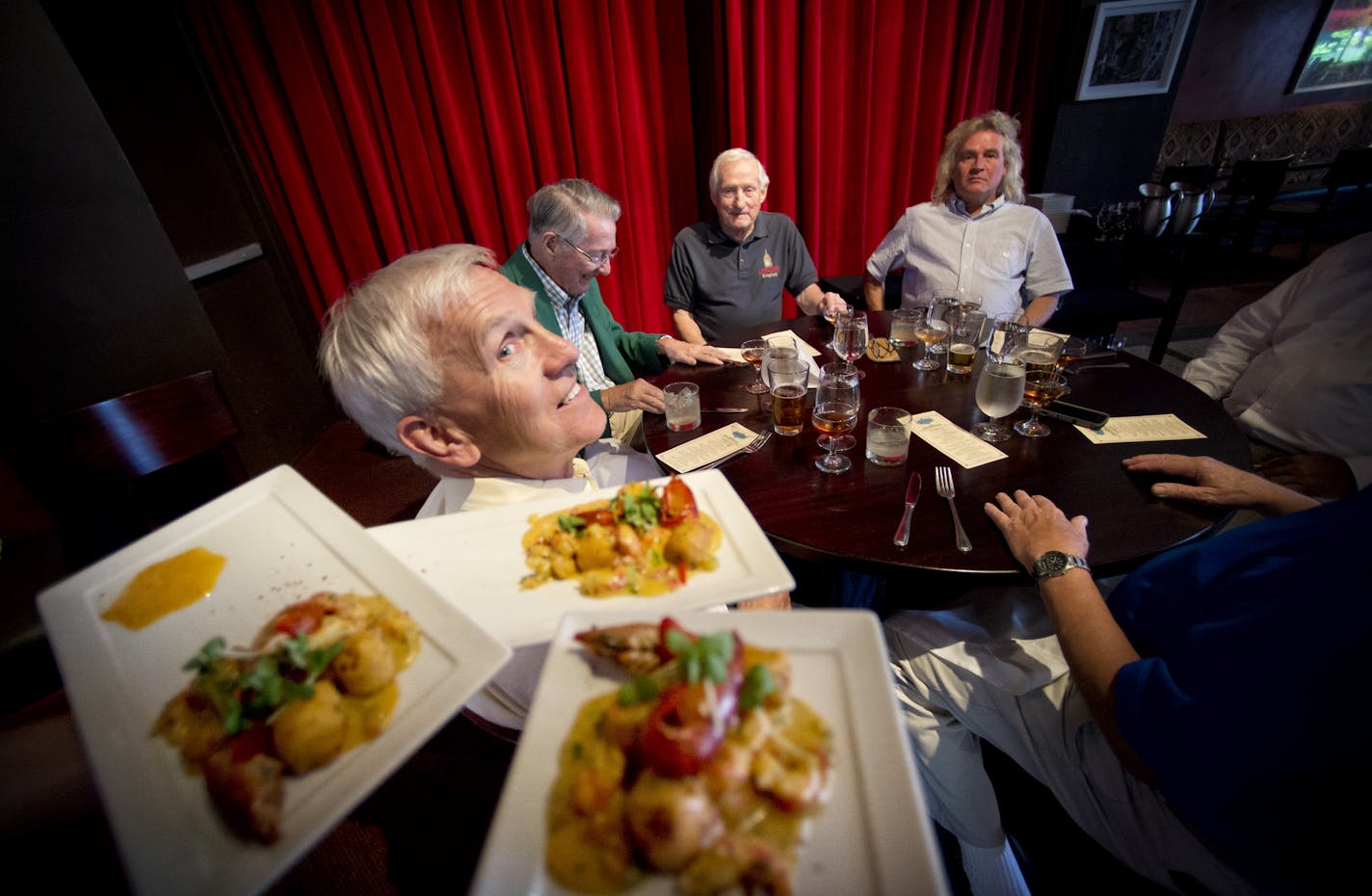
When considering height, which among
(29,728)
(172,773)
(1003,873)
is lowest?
(1003,873)

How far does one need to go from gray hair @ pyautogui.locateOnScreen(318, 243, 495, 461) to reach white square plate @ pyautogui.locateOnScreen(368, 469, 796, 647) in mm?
371

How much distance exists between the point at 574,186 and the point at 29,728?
245cm

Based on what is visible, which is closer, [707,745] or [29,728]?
[707,745]

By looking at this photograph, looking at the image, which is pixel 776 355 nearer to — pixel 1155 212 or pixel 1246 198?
pixel 1155 212

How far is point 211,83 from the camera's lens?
335cm

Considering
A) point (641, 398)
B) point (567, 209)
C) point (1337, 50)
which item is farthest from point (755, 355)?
point (1337, 50)

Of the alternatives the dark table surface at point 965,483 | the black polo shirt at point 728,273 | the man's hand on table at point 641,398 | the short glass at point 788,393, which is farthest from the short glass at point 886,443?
the black polo shirt at point 728,273

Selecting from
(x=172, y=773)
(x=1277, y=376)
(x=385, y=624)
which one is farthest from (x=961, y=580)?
(x=1277, y=376)

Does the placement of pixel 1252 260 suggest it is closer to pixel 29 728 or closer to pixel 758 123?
pixel 758 123

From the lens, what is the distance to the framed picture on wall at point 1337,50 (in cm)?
675

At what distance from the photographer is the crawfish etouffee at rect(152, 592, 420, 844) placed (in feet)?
1.76

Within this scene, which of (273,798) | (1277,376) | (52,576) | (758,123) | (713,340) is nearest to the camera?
(273,798)

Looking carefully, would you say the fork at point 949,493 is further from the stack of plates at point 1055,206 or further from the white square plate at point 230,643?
the stack of plates at point 1055,206

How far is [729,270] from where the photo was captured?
3164 mm
